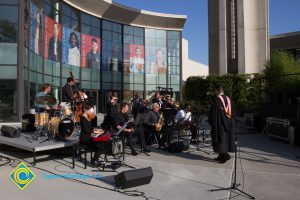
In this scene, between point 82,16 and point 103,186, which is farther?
point 82,16

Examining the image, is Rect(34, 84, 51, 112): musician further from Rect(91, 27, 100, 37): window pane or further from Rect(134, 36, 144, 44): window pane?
Rect(134, 36, 144, 44): window pane

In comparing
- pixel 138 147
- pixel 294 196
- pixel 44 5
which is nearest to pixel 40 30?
pixel 44 5

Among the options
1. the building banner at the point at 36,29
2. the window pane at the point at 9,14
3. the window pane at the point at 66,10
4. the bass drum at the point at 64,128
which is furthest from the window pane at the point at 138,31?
the bass drum at the point at 64,128

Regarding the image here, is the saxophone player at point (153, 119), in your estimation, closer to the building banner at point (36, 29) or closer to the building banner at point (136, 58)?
the building banner at point (36, 29)

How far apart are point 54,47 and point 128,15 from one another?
44.0 feet

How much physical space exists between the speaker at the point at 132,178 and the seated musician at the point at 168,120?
436 centimetres

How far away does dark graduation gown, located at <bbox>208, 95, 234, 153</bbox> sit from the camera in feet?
25.7

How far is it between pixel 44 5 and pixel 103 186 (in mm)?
23425

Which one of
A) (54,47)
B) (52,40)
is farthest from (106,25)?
(52,40)

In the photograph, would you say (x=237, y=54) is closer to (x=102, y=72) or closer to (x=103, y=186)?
(x=102, y=72)

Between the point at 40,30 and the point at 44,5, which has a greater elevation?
the point at 44,5

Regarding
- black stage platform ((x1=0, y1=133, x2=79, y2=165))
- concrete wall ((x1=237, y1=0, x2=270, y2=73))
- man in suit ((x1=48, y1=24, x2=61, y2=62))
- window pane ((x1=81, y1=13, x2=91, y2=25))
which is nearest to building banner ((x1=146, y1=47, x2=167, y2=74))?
window pane ((x1=81, y1=13, x2=91, y2=25))

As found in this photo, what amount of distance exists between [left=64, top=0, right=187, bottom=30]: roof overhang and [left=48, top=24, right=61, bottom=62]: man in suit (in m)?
4.13

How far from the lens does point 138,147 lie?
10281 mm
